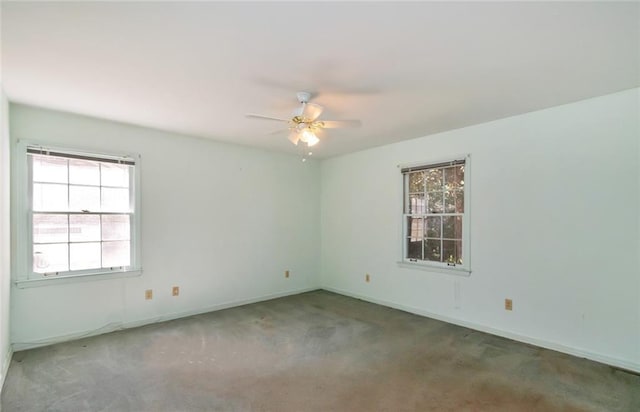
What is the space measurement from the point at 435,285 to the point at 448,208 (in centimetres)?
99

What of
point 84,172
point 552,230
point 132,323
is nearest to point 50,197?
point 84,172

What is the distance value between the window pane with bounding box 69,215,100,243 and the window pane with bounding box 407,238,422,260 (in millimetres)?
3802

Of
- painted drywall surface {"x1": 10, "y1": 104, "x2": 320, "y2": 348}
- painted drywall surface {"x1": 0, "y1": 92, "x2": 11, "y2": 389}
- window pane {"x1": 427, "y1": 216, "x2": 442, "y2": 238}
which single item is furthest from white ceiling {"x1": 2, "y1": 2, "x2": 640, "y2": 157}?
window pane {"x1": 427, "y1": 216, "x2": 442, "y2": 238}

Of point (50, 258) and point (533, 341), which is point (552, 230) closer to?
point (533, 341)

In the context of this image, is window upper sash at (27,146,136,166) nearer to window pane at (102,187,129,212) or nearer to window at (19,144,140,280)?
window at (19,144,140,280)

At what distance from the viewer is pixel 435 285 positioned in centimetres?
404

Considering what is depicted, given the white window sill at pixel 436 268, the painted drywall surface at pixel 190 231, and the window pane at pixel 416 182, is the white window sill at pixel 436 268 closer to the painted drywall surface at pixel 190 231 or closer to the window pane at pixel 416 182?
the window pane at pixel 416 182

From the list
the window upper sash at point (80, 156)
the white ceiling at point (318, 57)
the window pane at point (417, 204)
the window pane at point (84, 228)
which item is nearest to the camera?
the white ceiling at point (318, 57)

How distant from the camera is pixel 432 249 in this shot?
415 cm

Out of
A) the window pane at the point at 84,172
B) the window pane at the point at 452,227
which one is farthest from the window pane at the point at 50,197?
the window pane at the point at 452,227

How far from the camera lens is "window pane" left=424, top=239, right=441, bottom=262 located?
4.09 metres

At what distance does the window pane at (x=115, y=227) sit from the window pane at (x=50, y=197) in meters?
0.40

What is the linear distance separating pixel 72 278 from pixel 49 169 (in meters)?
1.14

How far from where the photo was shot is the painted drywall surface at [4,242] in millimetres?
2516
